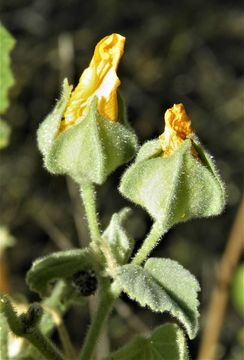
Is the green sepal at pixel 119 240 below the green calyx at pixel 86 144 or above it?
below

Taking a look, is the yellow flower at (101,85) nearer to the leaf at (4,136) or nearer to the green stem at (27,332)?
the green stem at (27,332)

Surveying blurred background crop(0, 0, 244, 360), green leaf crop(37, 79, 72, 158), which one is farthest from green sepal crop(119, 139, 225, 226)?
blurred background crop(0, 0, 244, 360)

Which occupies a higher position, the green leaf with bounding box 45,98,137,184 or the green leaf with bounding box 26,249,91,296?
the green leaf with bounding box 45,98,137,184

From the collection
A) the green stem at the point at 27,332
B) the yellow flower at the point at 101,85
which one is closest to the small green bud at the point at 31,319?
the green stem at the point at 27,332

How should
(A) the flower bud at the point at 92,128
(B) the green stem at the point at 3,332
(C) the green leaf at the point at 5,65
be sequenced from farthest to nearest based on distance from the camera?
(C) the green leaf at the point at 5,65 < (A) the flower bud at the point at 92,128 < (B) the green stem at the point at 3,332

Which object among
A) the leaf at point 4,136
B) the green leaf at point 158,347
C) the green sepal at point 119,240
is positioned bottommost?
the green leaf at point 158,347

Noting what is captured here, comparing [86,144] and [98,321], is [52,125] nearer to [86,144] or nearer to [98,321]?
[86,144]

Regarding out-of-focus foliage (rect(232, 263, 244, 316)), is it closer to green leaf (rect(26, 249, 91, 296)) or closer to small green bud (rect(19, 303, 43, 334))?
green leaf (rect(26, 249, 91, 296))

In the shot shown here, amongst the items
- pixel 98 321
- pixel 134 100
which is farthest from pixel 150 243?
pixel 134 100
